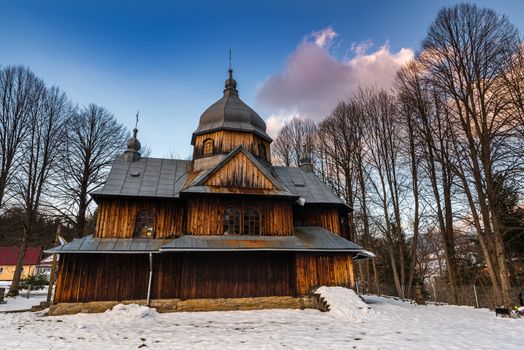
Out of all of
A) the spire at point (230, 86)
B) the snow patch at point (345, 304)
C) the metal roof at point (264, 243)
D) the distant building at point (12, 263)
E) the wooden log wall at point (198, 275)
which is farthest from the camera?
the distant building at point (12, 263)

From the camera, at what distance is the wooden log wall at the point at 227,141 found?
1780cm

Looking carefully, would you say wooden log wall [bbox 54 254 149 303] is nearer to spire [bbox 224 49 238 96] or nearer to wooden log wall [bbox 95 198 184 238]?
wooden log wall [bbox 95 198 184 238]

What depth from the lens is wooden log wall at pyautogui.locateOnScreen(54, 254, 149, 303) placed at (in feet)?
42.5

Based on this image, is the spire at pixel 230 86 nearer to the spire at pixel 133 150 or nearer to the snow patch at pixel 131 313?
the spire at pixel 133 150

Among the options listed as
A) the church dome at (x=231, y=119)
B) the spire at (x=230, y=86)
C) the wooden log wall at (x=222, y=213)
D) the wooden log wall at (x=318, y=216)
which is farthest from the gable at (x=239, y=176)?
the spire at (x=230, y=86)

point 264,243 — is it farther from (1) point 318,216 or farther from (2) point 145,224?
(2) point 145,224

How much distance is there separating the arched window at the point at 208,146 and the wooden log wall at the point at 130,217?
3909 millimetres


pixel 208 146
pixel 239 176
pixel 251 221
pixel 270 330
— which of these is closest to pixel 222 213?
pixel 251 221

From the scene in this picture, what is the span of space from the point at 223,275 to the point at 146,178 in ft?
21.7

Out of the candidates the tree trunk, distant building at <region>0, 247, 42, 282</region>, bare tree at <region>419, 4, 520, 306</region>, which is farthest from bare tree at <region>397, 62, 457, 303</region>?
distant building at <region>0, 247, 42, 282</region>

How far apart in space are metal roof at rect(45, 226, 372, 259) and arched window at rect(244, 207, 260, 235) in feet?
1.22

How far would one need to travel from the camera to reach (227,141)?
17.9 m

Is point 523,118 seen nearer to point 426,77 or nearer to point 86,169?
point 426,77

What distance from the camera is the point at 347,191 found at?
85.1ft
